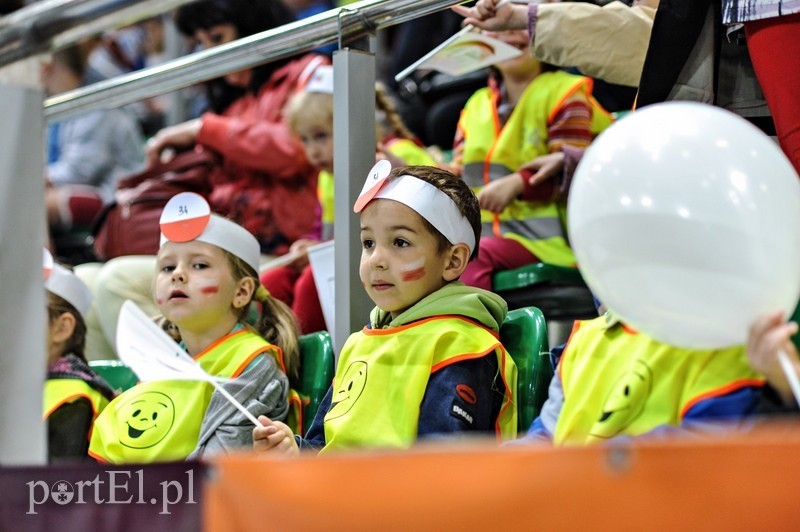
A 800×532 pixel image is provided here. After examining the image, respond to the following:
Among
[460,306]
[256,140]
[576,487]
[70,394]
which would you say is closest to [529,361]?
[460,306]

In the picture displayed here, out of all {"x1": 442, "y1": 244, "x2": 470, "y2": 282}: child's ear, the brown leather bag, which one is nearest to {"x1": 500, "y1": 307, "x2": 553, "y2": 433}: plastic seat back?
{"x1": 442, "y1": 244, "x2": 470, "y2": 282}: child's ear

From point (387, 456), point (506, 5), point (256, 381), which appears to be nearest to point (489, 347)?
point (256, 381)

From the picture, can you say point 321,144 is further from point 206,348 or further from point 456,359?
point 456,359

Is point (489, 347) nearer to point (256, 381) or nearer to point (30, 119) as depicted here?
point (256, 381)

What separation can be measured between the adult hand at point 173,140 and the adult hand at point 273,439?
1.96 metres

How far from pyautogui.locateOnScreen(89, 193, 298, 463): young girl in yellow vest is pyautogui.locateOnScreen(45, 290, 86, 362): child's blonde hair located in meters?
0.32

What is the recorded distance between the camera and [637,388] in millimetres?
1726

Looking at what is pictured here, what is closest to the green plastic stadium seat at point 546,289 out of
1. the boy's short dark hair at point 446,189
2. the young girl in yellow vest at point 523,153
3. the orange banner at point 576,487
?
the young girl in yellow vest at point 523,153

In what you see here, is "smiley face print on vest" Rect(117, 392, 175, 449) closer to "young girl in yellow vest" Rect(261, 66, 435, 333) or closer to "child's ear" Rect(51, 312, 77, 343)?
"child's ear" Rect(51, 312, 77, 343)

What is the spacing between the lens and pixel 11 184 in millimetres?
2107

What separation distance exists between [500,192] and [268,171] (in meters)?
1.17

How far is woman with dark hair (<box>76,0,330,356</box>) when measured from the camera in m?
3.42

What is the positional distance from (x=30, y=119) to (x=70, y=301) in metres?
0.94

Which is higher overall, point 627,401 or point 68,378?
point 627,401
